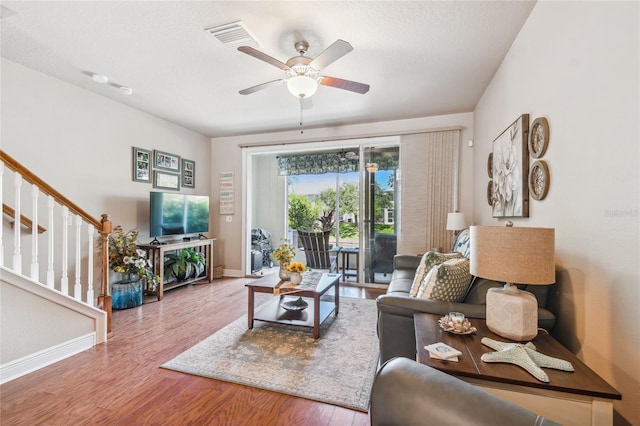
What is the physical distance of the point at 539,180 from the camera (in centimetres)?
180

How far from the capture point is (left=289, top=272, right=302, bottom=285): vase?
2662 millimetres

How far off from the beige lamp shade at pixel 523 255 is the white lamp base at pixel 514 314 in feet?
0.46

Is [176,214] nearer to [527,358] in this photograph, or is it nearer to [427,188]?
[427,188]

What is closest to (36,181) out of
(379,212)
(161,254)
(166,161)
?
(161,254)

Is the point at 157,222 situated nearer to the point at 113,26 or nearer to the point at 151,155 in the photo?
the point at 151,155

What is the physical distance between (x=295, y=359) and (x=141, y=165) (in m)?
3.42

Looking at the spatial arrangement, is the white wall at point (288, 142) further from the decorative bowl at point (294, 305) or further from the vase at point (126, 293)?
the decorative bowl at point (294, 305)

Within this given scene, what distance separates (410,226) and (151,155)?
3.94m

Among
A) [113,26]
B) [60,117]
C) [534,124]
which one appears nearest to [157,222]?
[60,117]

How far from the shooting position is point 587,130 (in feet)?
4.34

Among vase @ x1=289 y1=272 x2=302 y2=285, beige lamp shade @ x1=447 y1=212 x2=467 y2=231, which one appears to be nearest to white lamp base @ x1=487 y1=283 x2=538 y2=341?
vase @ x1=289 y1=272 x2=302 y2=285

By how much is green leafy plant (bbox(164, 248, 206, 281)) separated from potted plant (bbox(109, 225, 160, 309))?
1.63ft

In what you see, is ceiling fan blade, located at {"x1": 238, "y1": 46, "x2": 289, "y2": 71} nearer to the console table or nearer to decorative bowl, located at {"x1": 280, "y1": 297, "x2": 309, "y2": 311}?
decorative bowl, located at {"x1": 280, "y1": 297, "x2": 309, "y2": 311}

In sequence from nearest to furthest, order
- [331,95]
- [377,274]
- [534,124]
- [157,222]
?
1. [534,124]
2. [331,95]
3. [157,222]
4. [377,274]
